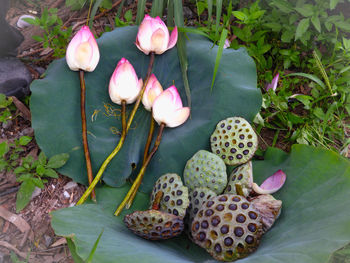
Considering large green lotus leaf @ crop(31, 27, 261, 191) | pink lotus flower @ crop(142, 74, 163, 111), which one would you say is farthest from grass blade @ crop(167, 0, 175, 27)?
pink lotus flower @ crop(142, 74, 163, 111)

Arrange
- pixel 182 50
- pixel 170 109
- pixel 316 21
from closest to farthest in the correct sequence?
pixel 170 109
pixel 182 50
pixel 316 21

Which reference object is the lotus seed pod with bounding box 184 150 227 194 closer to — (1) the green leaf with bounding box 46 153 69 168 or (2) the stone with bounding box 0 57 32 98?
(1) the green leaf with bounding box 46 153 69 168

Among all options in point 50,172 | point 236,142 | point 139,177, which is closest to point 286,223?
point 236,142

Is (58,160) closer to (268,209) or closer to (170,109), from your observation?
(170,109)

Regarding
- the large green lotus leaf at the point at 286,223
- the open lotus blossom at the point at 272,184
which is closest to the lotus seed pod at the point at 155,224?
the large green lotus leaf at the point at 286,223

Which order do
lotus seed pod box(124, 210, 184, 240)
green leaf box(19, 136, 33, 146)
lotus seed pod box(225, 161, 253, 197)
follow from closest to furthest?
1. lotus seed pod box(124, 210, 184, 240)
2. lotus seed pod box(225, 161, 253, 197)
3. green leaf box(19, 136, 33, 146)

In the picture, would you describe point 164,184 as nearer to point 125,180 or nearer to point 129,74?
point 125,180
